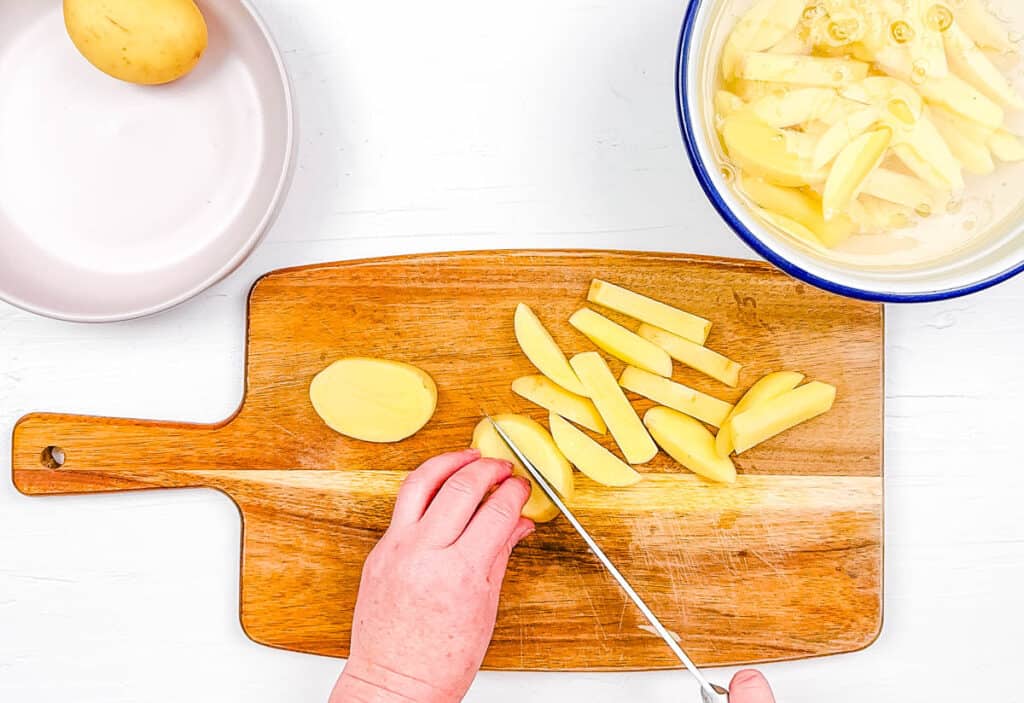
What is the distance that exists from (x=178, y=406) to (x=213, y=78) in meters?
0.37

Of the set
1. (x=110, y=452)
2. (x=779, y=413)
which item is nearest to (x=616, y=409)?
(x=779, y=413)

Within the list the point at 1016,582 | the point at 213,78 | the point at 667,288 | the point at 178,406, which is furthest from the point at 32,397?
the point at 1016,582

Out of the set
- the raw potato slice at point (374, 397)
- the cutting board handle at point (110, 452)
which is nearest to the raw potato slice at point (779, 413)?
the raw potato slice at point (374, 397)

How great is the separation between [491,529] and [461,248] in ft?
1.04

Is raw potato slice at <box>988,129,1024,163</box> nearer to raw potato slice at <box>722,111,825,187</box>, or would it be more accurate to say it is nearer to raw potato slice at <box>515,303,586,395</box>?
raw potato slice at <box>722,111,825,187</box>

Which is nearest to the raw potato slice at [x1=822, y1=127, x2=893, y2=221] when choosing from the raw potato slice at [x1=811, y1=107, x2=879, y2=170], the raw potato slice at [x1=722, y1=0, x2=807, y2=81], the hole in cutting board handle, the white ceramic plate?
the raw potato slice at [x1=811, y1=107, x2=879, y2=170]

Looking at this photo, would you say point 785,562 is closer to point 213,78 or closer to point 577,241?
point 577,241

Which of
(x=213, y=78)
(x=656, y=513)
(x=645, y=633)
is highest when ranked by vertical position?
(x=213, y=78)

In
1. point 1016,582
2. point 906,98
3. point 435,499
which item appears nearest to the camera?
point 906,98

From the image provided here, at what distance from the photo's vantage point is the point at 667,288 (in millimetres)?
971

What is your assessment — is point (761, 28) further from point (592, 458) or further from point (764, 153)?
point (592, 458)

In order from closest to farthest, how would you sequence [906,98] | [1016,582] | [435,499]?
[906,98]
[435,499]
[1016,582]

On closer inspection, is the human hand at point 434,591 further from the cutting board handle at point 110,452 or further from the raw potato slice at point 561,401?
the cutting board handle at point 110,452

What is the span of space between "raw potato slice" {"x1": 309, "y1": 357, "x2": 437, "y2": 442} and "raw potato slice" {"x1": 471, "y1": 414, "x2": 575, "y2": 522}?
7 centimetres
